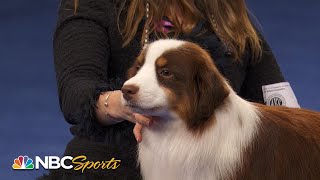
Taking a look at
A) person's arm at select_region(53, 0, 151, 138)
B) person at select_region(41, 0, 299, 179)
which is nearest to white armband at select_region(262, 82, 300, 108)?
person at select_region(41, 0, 299, 179)

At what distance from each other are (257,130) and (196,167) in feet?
0.82

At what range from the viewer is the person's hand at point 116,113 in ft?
7.19

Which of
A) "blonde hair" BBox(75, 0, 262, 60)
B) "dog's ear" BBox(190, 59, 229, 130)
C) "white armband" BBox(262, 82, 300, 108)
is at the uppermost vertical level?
"blonde hair" BBox(75, 0, 262, 60)

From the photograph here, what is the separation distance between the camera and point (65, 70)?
2.53m

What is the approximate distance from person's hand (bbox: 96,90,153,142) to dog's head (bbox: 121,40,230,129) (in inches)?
2.5

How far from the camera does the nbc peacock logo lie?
3.33 m

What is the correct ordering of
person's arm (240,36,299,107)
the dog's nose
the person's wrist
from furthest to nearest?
person's arm (240,36,299,107), the person's wrist, the dog's nose

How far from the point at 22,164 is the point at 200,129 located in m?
1.49

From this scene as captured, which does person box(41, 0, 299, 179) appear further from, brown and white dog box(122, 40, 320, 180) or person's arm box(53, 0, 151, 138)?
brown and white dog box(122, 40, 320, 180)

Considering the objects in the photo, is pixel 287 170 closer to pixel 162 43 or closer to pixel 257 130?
pixel 257 130

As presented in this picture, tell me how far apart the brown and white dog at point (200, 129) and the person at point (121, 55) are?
16 cm

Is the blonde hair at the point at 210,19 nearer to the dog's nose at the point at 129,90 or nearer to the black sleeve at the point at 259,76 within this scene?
the black sleeve at the point at 259,76

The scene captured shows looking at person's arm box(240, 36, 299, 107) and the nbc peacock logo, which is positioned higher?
person's arm box(240, 36, 299, 107)

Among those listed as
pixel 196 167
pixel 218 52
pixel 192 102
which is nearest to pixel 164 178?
pixel 196 167
